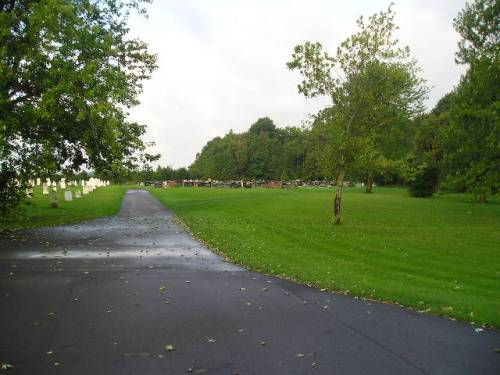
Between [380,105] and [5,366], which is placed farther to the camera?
[380,105]

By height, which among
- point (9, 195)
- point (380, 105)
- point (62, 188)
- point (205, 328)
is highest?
point (380, 105)

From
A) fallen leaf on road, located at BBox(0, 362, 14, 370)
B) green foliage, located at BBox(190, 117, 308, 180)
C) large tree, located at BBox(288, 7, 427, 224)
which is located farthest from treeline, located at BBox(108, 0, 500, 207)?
green foliage, located at BBox(190, 117, 308, 180)

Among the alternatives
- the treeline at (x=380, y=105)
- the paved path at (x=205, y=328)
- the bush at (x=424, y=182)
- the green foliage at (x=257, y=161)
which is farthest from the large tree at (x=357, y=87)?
the green foliage at (x=257, y=161)

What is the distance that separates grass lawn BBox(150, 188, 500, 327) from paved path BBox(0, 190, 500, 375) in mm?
995

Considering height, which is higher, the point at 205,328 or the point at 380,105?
the point at 380,105

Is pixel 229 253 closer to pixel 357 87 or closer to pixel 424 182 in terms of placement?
pixel 357 87

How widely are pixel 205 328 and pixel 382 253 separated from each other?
8.99 m

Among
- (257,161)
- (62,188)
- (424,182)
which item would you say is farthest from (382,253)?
(257,161)

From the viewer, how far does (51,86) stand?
57.0 feet

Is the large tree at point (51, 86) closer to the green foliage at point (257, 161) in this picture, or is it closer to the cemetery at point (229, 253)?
the cemetery at point (229, 253)

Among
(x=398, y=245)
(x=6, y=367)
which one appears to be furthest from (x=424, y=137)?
(x=6, y=367)

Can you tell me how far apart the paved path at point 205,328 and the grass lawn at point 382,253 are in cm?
100

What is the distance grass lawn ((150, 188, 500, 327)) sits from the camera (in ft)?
31.0

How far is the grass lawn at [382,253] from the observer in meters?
9.46
